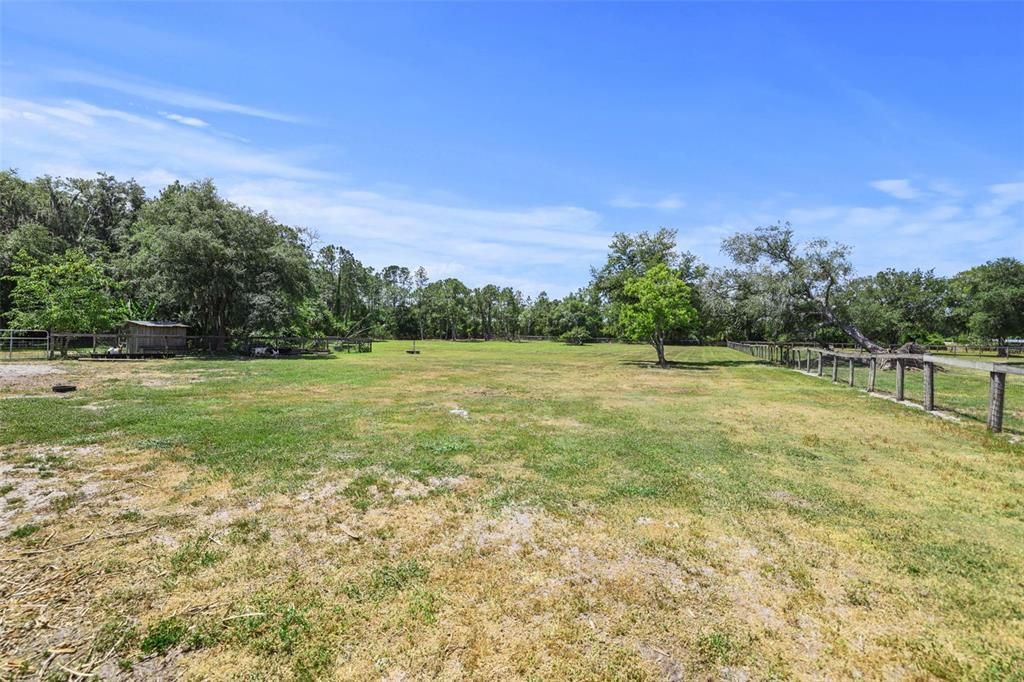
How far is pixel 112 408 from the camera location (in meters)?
10.4

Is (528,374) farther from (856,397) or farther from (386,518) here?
(386,518)

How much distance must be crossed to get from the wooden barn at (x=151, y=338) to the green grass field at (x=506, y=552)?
2021 centimetres

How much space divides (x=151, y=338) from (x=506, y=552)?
29918mm

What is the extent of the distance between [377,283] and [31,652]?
89.1 meters

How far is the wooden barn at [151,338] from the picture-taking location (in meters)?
25.8

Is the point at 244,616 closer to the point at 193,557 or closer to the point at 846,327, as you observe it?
the point at 193,557

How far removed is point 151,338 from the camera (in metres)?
26.4

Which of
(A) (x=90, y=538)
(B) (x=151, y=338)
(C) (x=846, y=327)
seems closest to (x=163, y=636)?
(A) (x=90, y=538)

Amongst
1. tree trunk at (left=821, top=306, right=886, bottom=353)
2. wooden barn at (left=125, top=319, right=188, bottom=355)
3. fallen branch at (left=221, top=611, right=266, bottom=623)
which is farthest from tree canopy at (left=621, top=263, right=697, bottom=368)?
wooden barn at (left=125, top=319, right=188, bottom=355)

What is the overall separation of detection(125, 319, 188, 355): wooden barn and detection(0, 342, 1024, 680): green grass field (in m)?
20.2

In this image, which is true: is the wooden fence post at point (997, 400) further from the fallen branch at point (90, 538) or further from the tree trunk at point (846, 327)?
the tree trunk at point (846, 327)

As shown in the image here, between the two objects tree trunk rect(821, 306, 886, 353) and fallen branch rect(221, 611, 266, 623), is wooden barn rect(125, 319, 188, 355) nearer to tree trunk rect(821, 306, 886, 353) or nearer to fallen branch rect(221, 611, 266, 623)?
fallen branch rect(221, 611, 266, 623)

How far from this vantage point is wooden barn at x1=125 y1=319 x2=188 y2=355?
25.8m

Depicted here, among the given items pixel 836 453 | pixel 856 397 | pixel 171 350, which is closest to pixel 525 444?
pixel 836 453
